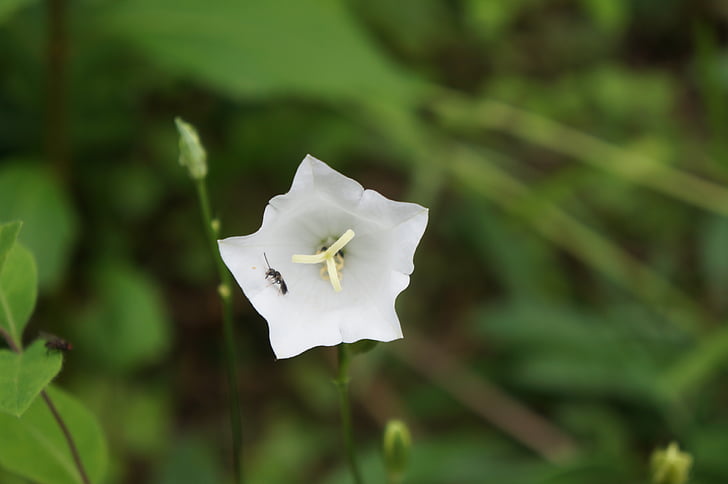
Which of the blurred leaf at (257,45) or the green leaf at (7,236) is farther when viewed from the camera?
the blurred leaf at (257,45)

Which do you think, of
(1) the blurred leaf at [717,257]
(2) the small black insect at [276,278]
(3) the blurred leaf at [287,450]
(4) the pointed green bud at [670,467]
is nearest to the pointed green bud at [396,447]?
(2) the small black insect at [276,278]

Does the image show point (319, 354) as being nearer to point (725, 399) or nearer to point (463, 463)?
point (463, 463)

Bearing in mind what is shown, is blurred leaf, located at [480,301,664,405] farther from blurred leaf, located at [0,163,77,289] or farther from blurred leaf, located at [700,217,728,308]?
blurred leaf, located at [0,163,77,289]

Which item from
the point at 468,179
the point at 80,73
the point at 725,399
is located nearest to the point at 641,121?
the point at 468,179

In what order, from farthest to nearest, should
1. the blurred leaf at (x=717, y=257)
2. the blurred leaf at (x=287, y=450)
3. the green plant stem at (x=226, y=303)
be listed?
the blurred leaf at (x=717, y=257) → the blurred leaf at (x=287, y=450) → the green plant stem at (x=226, y=303)

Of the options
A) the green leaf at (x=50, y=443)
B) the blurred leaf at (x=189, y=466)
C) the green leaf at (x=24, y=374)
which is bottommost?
the blurred leaf at (x=189, y=466)

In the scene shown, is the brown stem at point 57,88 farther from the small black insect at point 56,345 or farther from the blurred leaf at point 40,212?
the small black insect at point 56,345

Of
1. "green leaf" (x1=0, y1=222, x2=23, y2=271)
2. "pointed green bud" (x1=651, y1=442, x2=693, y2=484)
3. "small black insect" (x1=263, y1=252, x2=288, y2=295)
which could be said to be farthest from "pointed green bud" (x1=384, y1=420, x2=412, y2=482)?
"green leaf" (x1=0, y1=222, x2=23, y2=271)
